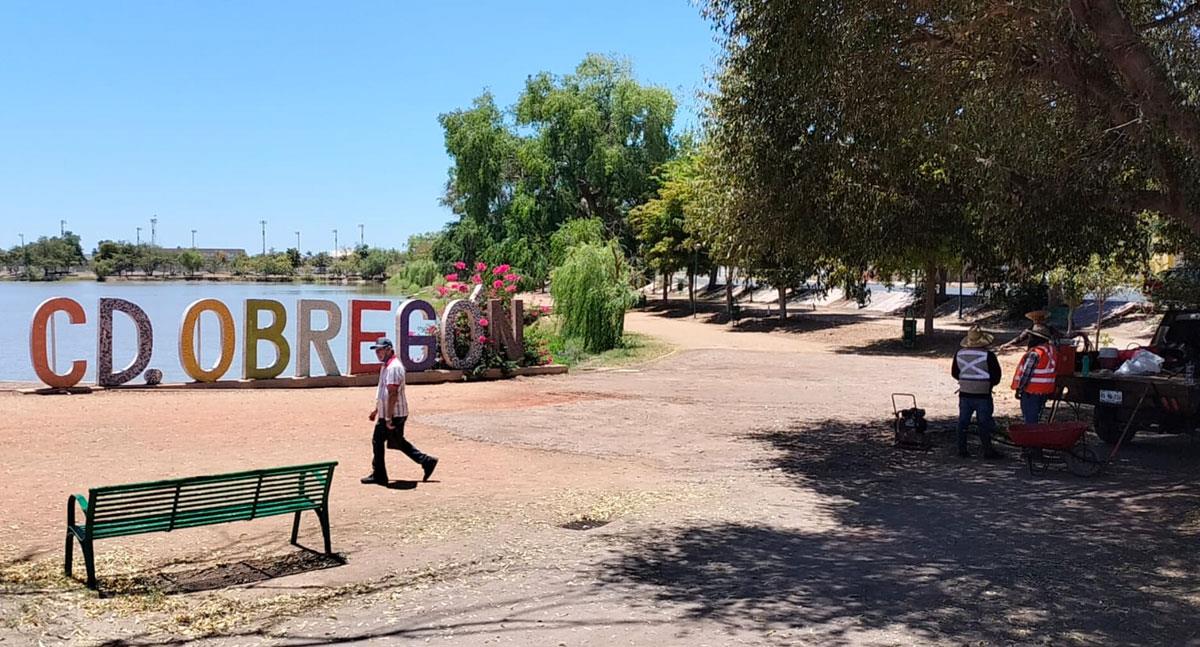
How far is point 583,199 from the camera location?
51281mm

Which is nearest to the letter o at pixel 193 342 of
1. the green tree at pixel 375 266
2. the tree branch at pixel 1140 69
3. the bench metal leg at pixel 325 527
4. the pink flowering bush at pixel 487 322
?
the pink flowering bush at pixel 487 322

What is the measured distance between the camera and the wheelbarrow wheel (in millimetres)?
10570

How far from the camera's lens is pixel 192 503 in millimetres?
6863

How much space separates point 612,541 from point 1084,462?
21.7 feet

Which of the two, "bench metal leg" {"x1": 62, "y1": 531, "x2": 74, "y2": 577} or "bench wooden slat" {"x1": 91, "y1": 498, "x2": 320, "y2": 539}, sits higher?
"bench wooden slat" {"x1": 91, "y1": 498, "x2": 320, "y2": 539}

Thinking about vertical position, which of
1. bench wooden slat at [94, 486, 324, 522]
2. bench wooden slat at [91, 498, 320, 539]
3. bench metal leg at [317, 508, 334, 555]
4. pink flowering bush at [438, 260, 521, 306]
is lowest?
bench metal leg at [317, 508, 334, 555]

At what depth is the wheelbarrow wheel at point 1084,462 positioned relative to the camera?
1057cm

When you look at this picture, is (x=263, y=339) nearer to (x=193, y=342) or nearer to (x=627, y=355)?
(x=193, y=342)

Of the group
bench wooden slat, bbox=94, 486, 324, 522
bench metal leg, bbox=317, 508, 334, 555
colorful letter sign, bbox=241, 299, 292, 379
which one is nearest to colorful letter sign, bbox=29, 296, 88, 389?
colorful letter sign, bbox=241, 299, 292, 379

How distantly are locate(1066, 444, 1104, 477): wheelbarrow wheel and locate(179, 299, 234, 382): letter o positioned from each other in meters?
15.1

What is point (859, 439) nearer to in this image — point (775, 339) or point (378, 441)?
point (378, 441)

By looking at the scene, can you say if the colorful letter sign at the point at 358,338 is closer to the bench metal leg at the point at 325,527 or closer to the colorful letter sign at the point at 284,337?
the colorful letter sign at the point at 284,337

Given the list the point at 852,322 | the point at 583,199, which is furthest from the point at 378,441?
the point at 583,199

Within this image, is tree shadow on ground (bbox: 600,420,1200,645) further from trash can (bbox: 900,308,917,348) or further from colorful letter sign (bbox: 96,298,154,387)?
trash can (bbox: 900,308,917,348)
